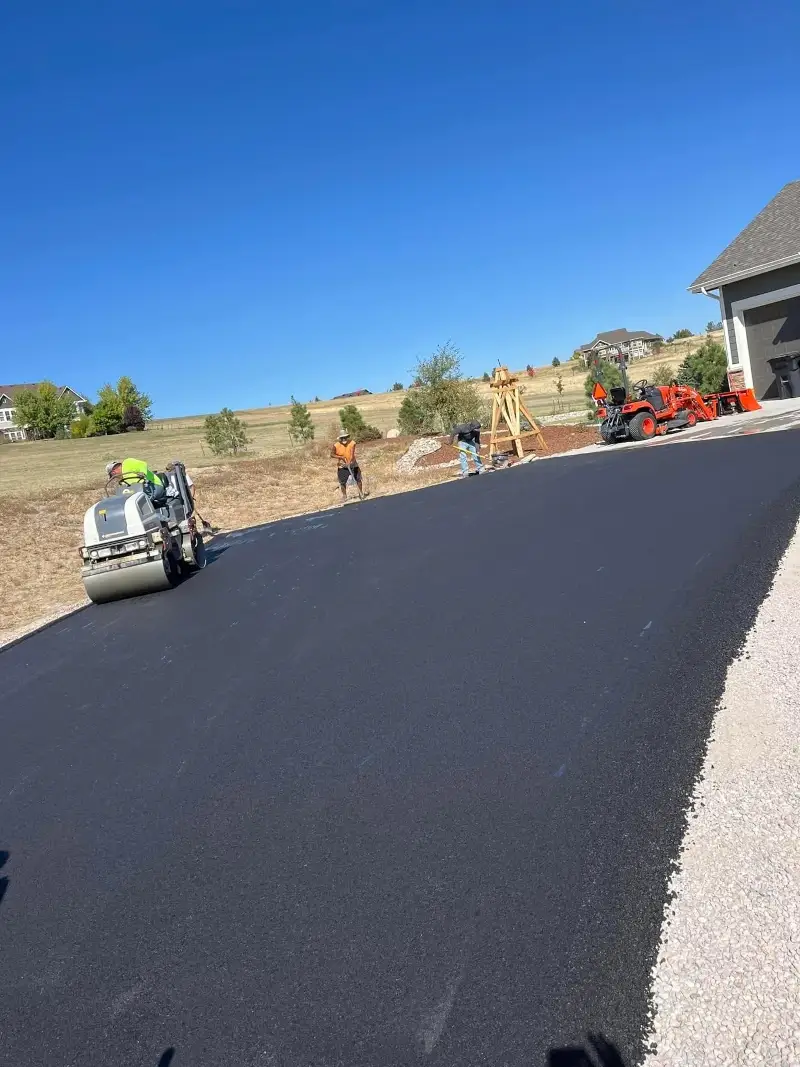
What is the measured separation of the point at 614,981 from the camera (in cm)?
280

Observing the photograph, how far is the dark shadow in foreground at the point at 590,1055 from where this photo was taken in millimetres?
2502

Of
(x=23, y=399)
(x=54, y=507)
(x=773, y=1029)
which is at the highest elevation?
(x=23, y=399)

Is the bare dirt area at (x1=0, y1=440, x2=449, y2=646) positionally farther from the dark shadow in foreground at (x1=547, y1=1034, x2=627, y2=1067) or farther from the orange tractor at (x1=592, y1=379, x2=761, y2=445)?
the dark shadow in foreground at (x1=547, y1=1034, x2=627, y2=1067)

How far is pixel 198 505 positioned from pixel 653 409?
12.3 metres

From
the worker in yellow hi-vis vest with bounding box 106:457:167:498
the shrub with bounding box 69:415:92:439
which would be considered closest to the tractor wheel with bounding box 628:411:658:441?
the worker in yellow hi-vis vest with bounding box 106:457:167:498

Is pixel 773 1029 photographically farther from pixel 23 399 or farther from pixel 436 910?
pixel 23 399

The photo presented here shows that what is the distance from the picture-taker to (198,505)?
2356cm

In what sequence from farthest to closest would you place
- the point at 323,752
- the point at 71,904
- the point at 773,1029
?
the point at 323,752
the point at 71,904
the point at 773,1029

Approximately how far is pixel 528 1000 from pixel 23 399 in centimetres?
7322

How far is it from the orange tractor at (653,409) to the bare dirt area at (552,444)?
1.53 m

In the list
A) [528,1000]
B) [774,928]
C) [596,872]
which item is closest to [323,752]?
[596,872]

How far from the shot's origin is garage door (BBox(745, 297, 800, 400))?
23062mm

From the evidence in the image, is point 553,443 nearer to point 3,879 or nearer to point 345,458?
point 345,458

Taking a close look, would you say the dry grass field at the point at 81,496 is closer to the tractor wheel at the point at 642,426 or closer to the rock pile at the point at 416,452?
the rock pile at the point at 416,452
